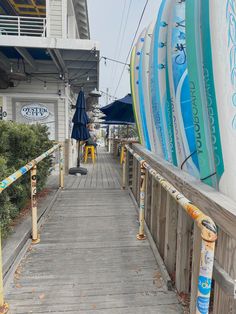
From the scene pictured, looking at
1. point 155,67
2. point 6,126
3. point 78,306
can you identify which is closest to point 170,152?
point 155,67

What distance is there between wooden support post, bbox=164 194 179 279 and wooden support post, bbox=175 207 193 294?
0.20 meters

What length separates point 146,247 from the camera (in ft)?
9.91

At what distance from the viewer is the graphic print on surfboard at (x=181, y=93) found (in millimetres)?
2203

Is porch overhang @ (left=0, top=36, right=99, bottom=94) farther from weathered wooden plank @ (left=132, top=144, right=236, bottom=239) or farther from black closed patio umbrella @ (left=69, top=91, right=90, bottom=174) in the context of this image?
weathered wooden plank @ (left=132, top=144, right=236, bottom=239)

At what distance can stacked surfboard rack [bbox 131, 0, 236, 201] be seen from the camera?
152 centimetres

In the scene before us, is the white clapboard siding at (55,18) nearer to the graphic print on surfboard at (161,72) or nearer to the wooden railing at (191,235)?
the graphic print on surfboard at (161,72)

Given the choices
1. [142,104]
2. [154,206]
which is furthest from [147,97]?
[154,206]

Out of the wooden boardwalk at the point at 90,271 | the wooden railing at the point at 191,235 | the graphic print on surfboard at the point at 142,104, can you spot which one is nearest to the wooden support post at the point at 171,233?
the wooden railing at the point at 191,235

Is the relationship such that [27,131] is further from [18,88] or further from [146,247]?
[18,88]

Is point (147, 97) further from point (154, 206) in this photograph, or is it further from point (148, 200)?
point (154, 206)

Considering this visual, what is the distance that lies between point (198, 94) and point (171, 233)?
1.26 metres

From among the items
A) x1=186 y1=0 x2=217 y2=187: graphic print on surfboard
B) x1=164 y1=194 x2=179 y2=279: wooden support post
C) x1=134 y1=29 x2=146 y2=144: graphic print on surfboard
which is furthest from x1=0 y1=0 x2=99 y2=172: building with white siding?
x1=164 y1=194 x2=179 y2=279: wooden support post

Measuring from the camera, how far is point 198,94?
1.77m

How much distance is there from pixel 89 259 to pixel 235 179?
1.84m
